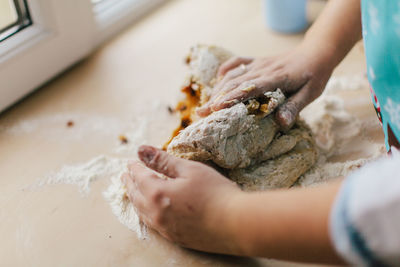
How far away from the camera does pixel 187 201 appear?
1.89 ft

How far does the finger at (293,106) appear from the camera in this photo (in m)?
0.75

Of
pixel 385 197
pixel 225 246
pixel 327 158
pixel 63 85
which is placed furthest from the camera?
pixel 63 85

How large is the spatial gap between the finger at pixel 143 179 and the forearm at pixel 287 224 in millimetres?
157

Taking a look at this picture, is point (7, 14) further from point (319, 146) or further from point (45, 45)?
point (319, 146)

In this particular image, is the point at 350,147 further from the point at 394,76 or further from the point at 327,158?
the point at 394,76

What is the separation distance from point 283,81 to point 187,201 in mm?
344

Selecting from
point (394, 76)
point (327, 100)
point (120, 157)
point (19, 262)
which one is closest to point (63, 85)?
point (120, 157)

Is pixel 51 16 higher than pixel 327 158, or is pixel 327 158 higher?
pixel 51 16

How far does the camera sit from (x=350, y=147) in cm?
86

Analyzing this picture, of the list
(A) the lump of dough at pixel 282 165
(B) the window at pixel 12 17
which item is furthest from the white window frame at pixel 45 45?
(A) the lump of dough at pixel 282 165

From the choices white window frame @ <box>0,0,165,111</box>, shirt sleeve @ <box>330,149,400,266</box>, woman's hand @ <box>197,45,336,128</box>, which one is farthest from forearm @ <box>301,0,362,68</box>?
white window frame @ <box>0,0,165,111</box>

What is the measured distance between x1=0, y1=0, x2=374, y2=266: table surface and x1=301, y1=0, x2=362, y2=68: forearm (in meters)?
0.19

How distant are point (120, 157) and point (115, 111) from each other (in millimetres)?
177

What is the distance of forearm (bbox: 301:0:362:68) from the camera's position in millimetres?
828
